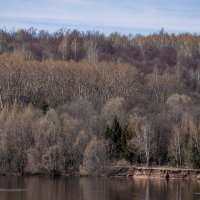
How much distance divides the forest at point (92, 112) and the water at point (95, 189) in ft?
21.4

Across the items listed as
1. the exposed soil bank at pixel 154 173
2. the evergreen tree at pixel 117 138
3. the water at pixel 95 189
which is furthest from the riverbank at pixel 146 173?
the water at pixel 95 189

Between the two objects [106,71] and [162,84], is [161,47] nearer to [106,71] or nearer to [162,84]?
[162,84]

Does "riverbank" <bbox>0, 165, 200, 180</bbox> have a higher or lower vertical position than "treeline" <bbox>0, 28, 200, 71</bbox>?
lower

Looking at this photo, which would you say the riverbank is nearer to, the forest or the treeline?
the forest

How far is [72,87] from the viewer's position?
422ft

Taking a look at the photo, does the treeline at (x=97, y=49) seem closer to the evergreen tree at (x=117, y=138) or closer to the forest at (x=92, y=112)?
the forest at (x=92, y=112)

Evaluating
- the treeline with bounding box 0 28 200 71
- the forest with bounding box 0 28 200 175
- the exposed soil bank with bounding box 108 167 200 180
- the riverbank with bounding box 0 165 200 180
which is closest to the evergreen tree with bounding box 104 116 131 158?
the forest with bounding box 0 28 200 175

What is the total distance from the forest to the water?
6510 millimetres

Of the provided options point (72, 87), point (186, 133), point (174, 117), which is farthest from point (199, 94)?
point (186, 133)

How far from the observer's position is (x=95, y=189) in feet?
223

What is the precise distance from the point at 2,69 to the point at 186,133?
155ft

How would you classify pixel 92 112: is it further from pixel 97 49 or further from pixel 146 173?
pixel 97 49

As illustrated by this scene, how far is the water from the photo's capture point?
199ft

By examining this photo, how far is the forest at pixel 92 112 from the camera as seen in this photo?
89.2 metres
